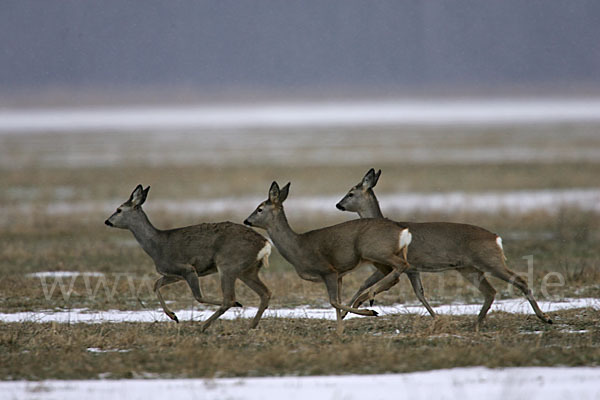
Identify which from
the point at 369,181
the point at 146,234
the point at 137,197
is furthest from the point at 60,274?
the point at 369,181

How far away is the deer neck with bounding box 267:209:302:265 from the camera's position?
11.5 metres

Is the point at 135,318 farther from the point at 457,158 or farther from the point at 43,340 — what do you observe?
the point at 457,158

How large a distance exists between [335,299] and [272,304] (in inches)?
98.2

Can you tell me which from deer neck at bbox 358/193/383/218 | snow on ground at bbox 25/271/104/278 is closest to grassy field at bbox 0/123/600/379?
snow on ground at bbox 25/271/104/278

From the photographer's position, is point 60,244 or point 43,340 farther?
point 60,244

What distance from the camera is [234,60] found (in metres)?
190

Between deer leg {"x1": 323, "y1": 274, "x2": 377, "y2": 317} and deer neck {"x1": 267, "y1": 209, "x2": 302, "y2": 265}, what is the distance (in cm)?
49

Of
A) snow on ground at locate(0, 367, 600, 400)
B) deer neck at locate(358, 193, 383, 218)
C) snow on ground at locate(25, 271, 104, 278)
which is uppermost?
deer neck at locate(358, 193, 383, 218)

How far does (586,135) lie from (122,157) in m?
26.0

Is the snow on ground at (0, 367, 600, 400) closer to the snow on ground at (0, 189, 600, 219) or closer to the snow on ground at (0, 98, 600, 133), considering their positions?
the snow on ground at (0, 189, 600, 219)

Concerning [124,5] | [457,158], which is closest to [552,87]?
[124,5]

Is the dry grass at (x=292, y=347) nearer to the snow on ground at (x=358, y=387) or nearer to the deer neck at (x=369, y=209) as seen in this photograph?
the snow on ground at (x=358, y=387)

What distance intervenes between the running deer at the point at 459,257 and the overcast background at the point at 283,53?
15170cm

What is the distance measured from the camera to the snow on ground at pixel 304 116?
265ft
